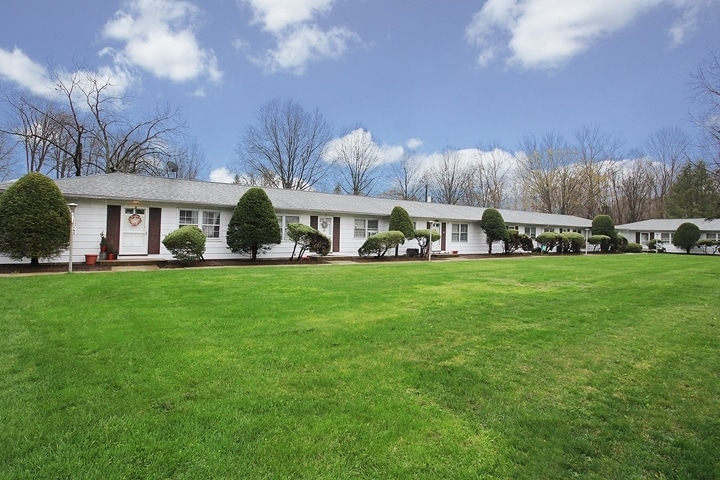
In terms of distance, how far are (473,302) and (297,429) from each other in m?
5.16

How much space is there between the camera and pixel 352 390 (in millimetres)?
3299

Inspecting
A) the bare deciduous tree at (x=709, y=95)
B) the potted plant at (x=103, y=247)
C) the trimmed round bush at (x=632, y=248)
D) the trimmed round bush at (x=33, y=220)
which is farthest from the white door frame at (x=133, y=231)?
the trimmed round bush at (x=632, y=248)

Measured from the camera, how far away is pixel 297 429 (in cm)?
266

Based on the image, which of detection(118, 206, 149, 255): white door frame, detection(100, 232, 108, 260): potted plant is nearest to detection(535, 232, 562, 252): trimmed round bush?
detection(118, 206, 149, 255): white door frame

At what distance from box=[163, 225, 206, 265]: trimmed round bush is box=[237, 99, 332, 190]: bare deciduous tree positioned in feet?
73.9

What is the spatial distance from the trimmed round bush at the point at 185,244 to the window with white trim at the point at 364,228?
27.0 ft

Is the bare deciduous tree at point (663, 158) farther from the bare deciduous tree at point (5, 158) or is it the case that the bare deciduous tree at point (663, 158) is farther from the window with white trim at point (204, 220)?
the bare deciduous tree at point (5, 158)

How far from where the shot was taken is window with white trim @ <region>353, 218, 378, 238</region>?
64.3 ft

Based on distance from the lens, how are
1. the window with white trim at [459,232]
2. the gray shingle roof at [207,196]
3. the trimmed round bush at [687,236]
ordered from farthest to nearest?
the trimmed round bush at [687,236]
the window with white trim at [459,232]
the gray shingle roof at [207,196]

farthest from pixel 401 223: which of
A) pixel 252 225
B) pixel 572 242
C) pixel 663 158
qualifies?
pixel 663 158

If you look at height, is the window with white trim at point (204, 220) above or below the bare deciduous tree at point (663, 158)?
below

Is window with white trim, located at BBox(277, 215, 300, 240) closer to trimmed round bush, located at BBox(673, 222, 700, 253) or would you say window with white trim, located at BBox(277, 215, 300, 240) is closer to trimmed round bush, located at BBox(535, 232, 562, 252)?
trimmed round bush, located at BBox(535, 232, 562, 252)

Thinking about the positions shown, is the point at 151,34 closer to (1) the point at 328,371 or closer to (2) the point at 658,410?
(1) the point at 328,371

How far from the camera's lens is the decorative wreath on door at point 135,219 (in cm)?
1411
